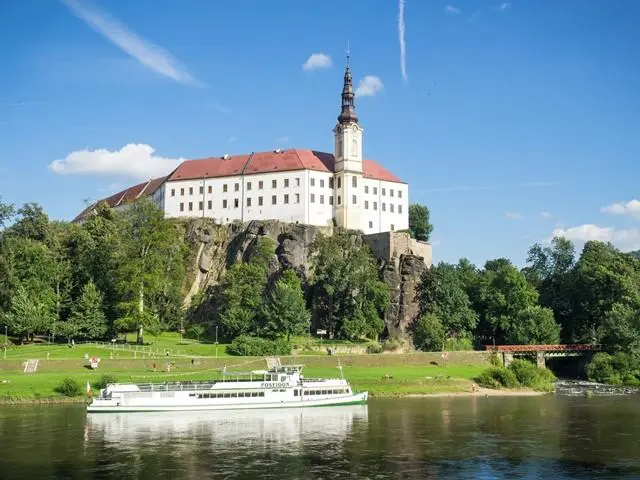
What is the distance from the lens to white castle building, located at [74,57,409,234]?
119m

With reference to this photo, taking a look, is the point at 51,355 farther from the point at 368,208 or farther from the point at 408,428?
the point at 368,208

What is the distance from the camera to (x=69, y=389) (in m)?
67.1

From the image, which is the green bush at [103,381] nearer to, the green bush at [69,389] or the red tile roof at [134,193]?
the green bush at [69,389]

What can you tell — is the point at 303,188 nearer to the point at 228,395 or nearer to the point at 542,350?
the point at 542,350

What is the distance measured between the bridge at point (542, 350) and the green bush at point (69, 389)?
5165 cm

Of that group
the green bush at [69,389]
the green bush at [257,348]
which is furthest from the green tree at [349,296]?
the green bush at [69,389]

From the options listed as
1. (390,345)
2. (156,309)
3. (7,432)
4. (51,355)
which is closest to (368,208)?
(390,345)

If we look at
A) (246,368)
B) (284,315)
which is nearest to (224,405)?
(246,368)

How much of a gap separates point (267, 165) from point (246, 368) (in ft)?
164

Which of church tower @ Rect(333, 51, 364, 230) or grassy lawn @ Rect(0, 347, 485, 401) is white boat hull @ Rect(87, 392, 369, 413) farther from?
church tower @ Rect(333, 51, 364, 230)

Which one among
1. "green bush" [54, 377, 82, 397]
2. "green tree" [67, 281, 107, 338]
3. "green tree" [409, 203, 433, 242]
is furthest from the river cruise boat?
"green tree" [409, 203, 433, 242]

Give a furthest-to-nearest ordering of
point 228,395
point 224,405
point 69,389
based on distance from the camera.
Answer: point 69,389
point 228,395
point 224,405

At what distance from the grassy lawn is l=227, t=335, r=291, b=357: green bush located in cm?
288

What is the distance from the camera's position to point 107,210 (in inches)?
4683
